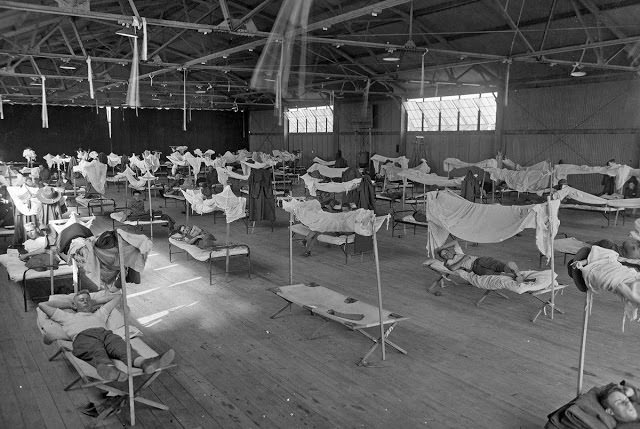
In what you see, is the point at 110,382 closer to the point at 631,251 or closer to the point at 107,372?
the point at 107,372

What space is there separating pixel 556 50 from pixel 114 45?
16.5 meters

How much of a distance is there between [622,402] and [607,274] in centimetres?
93

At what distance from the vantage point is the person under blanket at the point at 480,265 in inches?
287

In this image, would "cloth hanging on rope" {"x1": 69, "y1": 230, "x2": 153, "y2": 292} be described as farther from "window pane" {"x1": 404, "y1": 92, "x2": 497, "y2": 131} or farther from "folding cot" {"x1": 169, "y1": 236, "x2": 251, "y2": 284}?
"window pane" {"x1": 404, "y1": 92, "x2": 497, "y2": 131}

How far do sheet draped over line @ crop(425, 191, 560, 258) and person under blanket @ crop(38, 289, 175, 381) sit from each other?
4729 mm

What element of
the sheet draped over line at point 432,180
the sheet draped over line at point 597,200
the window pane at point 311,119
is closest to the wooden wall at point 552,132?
the window pane at point 311,119

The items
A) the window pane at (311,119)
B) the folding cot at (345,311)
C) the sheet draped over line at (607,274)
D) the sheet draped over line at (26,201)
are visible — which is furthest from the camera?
the window pane at (311,119)

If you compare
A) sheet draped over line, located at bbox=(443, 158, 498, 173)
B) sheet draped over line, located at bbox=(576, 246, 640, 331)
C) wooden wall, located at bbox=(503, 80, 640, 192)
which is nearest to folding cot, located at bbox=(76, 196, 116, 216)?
sheet draped over line, located at bbox=(443, 158, 498, 173)

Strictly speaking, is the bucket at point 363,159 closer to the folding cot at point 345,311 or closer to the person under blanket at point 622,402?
the folding cot at point 345,311

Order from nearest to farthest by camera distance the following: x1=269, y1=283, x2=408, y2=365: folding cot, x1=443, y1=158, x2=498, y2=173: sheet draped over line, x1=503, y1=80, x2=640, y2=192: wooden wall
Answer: x1=269, y1=283, x2=408, y2=365: folding cot
x1=503, y1=80, x2=640, y2=192: wooden wall
x1=443, y1=158, x2=498, y2=173: sheet draped over line

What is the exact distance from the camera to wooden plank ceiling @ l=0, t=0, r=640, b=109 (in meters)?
11.7

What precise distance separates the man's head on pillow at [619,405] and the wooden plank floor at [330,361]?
597 millimetres

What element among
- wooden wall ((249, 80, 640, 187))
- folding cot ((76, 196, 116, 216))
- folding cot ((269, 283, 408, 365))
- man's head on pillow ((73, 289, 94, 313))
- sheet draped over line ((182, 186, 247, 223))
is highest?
wooden wall ((249, 80, 640, 187))

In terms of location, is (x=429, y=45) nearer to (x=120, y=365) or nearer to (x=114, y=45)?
(x=114, y=45)
